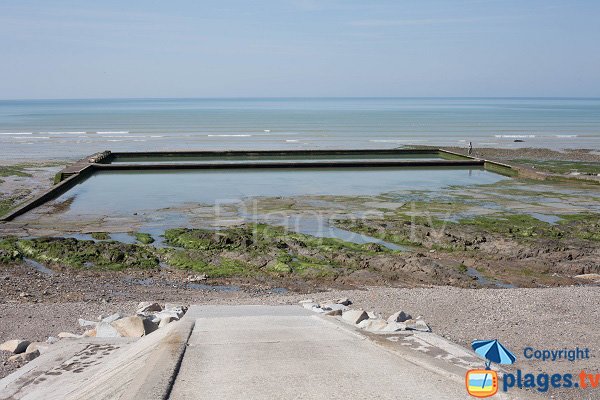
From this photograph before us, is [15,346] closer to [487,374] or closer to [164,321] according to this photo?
[164,321]

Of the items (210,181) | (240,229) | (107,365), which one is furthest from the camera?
(210,181)

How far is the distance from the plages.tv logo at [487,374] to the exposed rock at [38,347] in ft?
12.4

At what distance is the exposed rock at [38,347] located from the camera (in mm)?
6094

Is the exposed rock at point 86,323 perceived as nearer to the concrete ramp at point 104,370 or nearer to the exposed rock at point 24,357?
the concrete ramp at point 104,370

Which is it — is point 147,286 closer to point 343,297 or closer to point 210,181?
point 343,297

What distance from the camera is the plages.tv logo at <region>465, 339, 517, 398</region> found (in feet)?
14.9

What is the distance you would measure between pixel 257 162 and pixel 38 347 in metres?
20.6

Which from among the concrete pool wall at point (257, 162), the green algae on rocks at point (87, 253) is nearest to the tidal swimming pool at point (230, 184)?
the concrete pool wall at point (257, 162)

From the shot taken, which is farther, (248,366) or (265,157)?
(265,157)

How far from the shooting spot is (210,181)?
71.4 feet

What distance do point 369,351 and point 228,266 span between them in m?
5.84

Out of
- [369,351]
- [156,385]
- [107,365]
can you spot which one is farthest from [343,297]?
[156,385]

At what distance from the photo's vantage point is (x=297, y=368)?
4.89 metres

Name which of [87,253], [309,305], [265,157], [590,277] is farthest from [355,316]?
[265,157]
